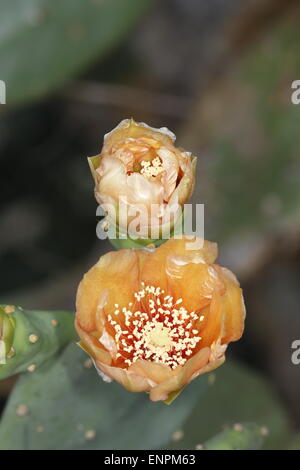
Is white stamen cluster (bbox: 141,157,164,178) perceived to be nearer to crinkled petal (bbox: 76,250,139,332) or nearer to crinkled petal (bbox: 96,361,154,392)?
crinkled petal (bbox: 76,250,139,332)

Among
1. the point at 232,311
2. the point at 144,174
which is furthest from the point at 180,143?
the point at 232,311

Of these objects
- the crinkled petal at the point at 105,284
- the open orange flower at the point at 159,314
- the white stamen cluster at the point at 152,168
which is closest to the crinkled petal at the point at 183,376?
the open orange flower at the point at 159,314

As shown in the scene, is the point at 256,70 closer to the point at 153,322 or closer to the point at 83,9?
the point at 83,9

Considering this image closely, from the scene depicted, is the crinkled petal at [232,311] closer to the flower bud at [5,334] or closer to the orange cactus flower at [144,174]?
the orange cactus flower at [144,174]

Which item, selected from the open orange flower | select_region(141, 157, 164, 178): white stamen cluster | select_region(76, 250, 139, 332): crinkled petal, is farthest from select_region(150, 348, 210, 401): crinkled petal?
select_region(141, 157, 164, 178): white stamen cluster

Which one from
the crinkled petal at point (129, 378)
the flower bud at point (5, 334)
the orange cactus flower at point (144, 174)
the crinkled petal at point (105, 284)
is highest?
the orange cactus flower at point (144, 174)

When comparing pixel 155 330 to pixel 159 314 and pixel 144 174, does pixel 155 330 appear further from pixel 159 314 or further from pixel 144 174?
pixel 144 174
